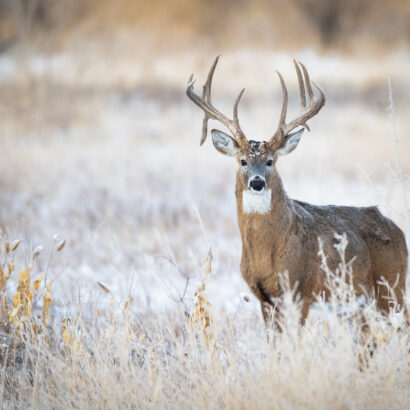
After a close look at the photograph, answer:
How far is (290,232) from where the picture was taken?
451 centimetres

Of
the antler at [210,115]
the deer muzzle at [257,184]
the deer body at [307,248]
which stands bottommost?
the deer body at [307,248]

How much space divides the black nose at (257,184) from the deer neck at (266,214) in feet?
0.36

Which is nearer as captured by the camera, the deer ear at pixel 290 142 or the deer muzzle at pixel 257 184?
the deer muzzle at pixel 257 184

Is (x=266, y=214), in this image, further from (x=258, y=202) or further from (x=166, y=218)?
(x=166, y=218)

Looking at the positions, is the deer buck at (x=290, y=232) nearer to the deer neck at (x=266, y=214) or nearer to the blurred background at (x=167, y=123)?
the deer neck at (x=266, y=214)

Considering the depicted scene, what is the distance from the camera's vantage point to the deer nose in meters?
4.40

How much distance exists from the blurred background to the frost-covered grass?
60mm

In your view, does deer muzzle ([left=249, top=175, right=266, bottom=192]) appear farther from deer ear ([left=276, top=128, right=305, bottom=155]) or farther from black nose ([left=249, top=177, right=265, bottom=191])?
deer ear ([left=276, top=128, right=305, bottom=155])

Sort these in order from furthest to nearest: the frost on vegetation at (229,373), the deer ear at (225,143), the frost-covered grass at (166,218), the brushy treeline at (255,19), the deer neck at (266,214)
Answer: the brushy treeline at (255,19), the deer ear at (225,143), the deer neck at (266,214), the frost-covered grass at (166,218), the frost on vegetation at (229,373)

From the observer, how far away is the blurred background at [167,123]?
7464 mm

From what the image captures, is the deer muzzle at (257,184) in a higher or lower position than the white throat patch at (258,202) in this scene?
higher

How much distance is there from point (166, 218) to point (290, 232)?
5.08m

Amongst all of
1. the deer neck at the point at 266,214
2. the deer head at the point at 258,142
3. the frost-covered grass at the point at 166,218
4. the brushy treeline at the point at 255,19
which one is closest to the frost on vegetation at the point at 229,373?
the frost-covered grass at the point at 166,218

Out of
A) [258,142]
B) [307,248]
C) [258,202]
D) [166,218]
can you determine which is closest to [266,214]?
[258,202]
